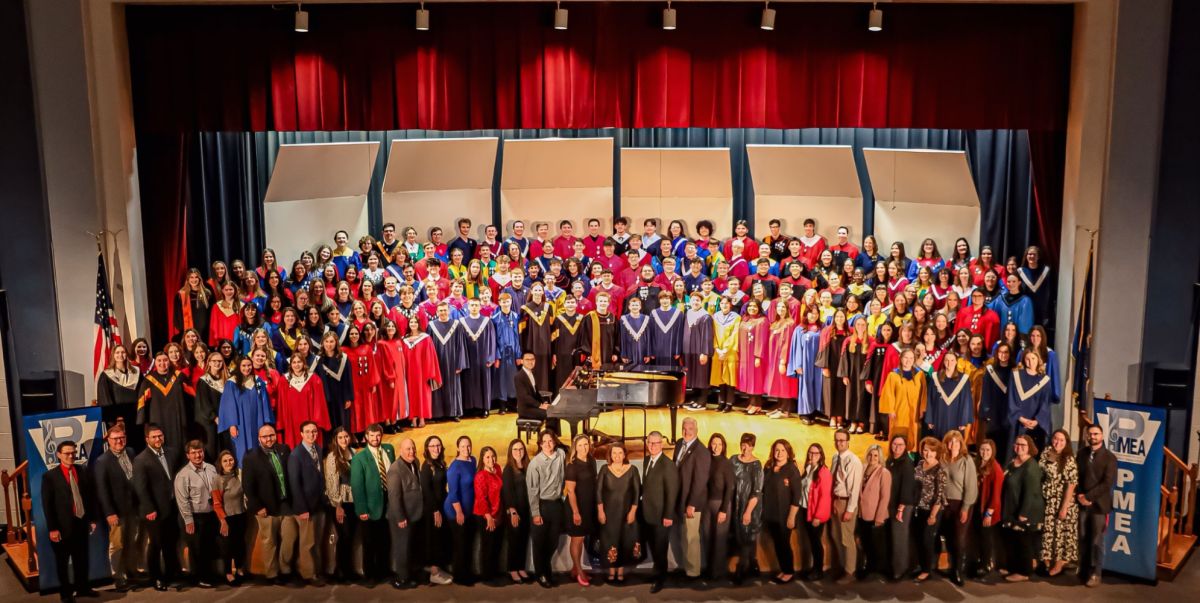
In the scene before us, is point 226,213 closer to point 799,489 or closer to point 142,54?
point 142,54

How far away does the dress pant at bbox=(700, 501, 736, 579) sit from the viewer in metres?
7.67

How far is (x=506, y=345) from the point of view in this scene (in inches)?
412

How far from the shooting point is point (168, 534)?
773cm

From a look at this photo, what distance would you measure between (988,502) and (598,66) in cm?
524

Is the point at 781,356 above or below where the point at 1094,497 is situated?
above

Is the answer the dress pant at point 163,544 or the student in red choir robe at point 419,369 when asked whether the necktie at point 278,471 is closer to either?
the dress pant at point 163,544

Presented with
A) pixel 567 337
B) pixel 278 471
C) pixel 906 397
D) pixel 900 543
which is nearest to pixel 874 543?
pixel 900 543

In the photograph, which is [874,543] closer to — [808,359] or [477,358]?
[808,359]

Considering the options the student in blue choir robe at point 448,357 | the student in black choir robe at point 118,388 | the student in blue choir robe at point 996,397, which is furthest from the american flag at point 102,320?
the student in blue choir robe at point 996,397

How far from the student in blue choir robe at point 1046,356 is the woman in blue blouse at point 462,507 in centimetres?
485

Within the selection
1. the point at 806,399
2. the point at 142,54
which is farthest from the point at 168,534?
the point at 806,399

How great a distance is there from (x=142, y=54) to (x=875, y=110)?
7052mm

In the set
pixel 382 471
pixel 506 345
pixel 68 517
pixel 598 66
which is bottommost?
pixel 68 517

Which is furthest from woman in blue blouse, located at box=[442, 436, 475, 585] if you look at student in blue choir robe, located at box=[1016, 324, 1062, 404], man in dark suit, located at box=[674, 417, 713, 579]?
student in blue choir robe, located at box=[1016, 324, 1062, 404]
